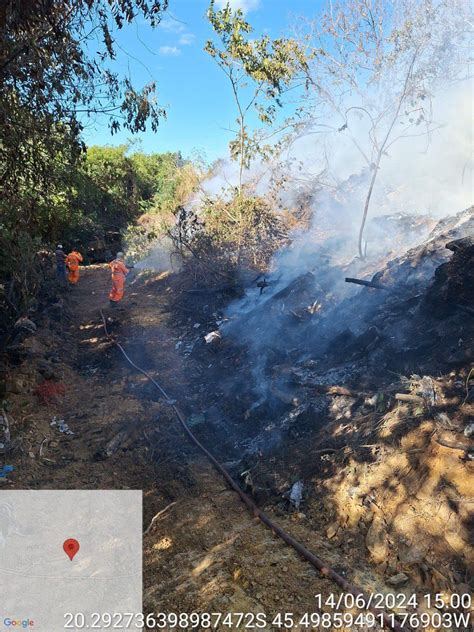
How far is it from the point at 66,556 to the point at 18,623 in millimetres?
679

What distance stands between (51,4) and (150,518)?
5.28 metres

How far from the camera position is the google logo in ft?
9.51

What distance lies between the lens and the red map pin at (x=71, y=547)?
11.8 ft

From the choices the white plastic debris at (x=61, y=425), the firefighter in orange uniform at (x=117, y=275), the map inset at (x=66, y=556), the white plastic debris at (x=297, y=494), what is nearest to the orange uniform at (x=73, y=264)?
the firefighter in orange uniform at (x=117, y=275)

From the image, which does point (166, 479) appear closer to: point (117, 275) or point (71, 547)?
point (71, 547)

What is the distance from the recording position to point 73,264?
12656mm

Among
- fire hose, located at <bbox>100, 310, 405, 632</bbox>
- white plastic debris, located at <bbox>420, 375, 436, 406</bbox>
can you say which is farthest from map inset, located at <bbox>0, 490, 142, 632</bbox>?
white plastic debris, located at <bbox>420, 375, 436, 406</bbox>

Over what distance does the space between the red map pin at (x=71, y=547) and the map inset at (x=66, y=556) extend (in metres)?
0.03

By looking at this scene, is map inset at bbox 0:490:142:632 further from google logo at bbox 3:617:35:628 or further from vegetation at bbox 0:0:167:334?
vegetation at bbox 0:0:167:334

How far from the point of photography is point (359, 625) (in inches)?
111

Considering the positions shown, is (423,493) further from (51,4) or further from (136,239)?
(136,239)

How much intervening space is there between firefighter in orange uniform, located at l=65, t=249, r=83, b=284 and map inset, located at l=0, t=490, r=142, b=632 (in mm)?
9405

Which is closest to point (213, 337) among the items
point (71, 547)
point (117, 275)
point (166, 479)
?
point (117, 275)

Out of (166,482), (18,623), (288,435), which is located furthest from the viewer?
(288,435)
